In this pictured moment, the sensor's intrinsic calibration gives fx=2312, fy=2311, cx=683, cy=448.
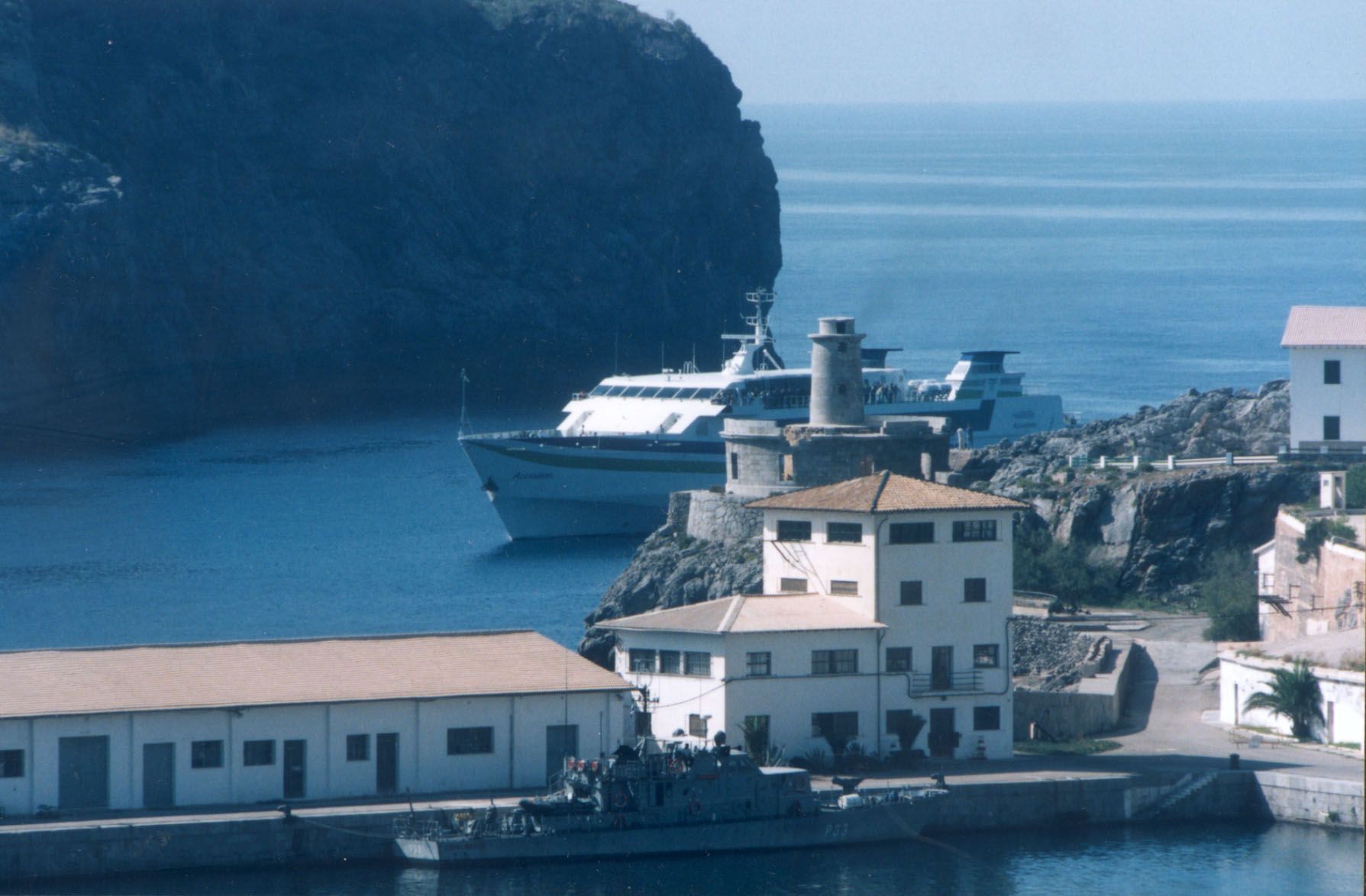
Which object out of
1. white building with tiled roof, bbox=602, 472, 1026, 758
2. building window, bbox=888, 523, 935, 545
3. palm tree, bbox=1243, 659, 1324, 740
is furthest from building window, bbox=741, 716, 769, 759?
palm tree, bbox=1243, 659, 1324, 740

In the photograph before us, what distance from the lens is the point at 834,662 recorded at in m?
33.8

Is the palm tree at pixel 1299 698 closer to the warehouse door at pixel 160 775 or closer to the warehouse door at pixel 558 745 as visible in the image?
the warehouse door at pixel 558 745

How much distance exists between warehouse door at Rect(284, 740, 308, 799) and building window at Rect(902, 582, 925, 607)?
9.14 m

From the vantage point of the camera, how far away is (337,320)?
131250 mm

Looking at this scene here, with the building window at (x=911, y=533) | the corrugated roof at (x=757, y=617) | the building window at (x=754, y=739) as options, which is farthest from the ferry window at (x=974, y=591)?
the building window at (x=754, y=739)

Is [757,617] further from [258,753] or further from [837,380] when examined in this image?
[837,380]

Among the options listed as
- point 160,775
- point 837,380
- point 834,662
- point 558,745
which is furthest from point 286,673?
point 837,380

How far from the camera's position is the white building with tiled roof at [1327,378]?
4772cm

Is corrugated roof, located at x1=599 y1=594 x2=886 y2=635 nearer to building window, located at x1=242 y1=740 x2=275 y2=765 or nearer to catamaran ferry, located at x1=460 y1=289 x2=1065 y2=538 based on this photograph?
building window, located at x1=242 y1=740 x2=275 y2=765

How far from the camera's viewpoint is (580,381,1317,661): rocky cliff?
46844mm

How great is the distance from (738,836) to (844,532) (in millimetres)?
5904

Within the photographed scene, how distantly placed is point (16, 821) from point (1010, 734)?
14.3 metres

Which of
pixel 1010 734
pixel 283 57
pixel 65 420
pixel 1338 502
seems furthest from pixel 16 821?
pixel 283 57

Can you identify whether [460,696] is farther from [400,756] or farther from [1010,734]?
[1010,734]
